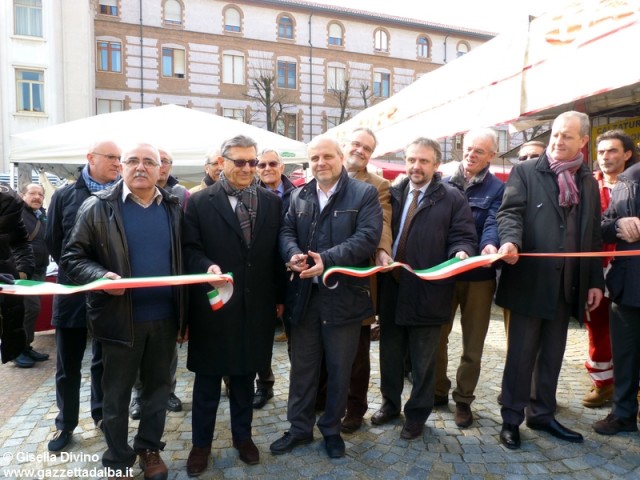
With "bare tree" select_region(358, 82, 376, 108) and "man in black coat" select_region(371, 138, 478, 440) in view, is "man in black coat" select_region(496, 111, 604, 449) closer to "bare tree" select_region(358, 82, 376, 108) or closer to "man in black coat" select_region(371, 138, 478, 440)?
"man in black coat" select_region(371, 138, 478, 440)

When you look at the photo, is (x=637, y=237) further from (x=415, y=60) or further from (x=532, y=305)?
(x=415, y=60)

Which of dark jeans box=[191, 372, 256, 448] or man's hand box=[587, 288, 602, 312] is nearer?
dark jeans box=[191, 372, 256, 448]

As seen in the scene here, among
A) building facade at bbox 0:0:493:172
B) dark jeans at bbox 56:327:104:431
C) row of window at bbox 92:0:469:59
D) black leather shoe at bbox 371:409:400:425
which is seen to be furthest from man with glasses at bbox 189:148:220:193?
row of window at bbox 92:0:469:59

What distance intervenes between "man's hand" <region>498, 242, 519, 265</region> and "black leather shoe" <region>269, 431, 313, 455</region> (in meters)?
1.83

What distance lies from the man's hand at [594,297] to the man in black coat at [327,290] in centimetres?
155

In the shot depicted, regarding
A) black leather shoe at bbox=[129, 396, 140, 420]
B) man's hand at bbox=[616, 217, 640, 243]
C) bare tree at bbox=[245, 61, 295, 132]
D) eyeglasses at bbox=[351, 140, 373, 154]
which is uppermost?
bare tree at bbox=[245, 61, 295, 132]

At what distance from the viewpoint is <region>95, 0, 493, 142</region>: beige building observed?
29906 mm

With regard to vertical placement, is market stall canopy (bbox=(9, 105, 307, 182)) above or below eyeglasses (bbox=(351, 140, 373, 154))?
above

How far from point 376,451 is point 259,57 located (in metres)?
32.6

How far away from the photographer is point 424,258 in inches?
136

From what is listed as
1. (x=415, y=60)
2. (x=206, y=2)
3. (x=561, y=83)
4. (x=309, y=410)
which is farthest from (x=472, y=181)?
(x=415, y=60)

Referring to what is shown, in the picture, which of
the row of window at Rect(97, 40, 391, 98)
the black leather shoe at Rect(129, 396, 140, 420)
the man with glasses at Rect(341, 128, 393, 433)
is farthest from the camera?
the row of window at Rect(97, 40, 391, 98)

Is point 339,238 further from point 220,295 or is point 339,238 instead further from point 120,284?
point 120,284

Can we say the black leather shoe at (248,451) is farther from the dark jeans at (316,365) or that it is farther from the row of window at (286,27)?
the row of window at (286,27)
